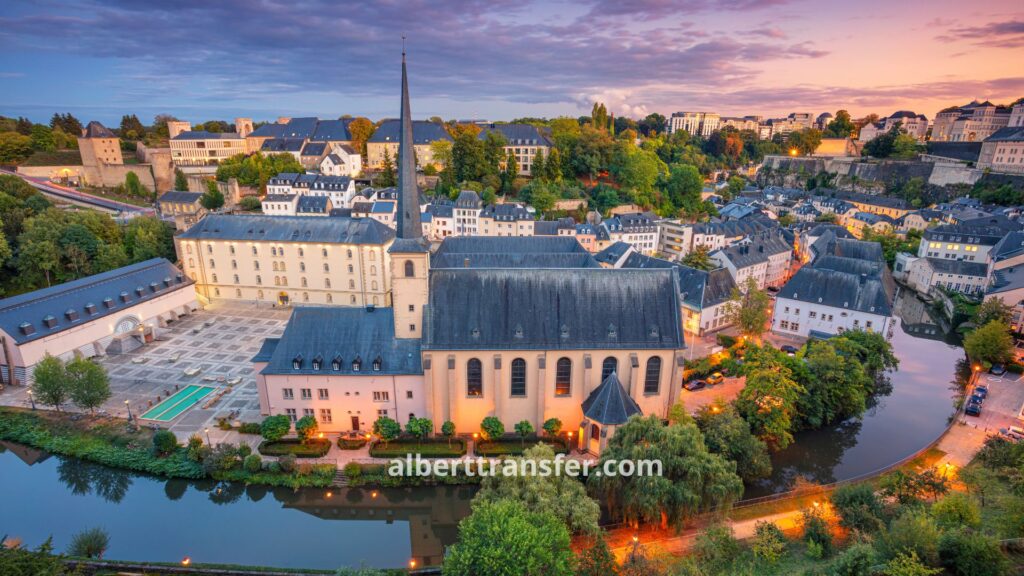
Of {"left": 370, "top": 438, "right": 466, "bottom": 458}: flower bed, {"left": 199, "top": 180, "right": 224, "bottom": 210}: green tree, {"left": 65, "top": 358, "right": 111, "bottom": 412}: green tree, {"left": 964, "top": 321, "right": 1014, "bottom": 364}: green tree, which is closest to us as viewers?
{"left": 370, "top": 438, "right": 466, "bottom": 458}: flower bed

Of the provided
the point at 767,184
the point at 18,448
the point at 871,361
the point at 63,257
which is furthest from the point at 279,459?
the point at 767,184

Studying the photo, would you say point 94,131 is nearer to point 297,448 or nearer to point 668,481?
point 297,448

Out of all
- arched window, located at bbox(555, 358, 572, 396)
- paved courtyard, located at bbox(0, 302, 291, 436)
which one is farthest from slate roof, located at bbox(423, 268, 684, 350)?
paved courtyard, located at bbox(0, 302, 291, 436)

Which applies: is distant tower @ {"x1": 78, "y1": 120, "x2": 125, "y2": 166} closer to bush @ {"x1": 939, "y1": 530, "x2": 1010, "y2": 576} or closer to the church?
the church

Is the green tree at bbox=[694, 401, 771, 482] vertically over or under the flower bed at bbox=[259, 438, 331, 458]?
over

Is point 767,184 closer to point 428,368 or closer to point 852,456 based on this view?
point 852,456

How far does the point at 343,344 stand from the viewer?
36844 mm

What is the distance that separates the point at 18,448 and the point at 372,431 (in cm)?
2698

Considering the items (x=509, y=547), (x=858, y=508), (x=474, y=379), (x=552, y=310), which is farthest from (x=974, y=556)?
(x=474, y=379)

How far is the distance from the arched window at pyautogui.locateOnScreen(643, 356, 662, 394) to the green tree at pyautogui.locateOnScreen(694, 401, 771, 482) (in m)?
4.99

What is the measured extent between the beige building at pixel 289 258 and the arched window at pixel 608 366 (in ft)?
119

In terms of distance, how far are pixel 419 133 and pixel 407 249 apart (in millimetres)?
88627

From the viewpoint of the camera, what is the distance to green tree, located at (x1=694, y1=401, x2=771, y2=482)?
31875mm

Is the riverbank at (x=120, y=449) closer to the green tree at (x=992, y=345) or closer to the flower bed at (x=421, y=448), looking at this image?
the flower bed at (x=421, y=448)
